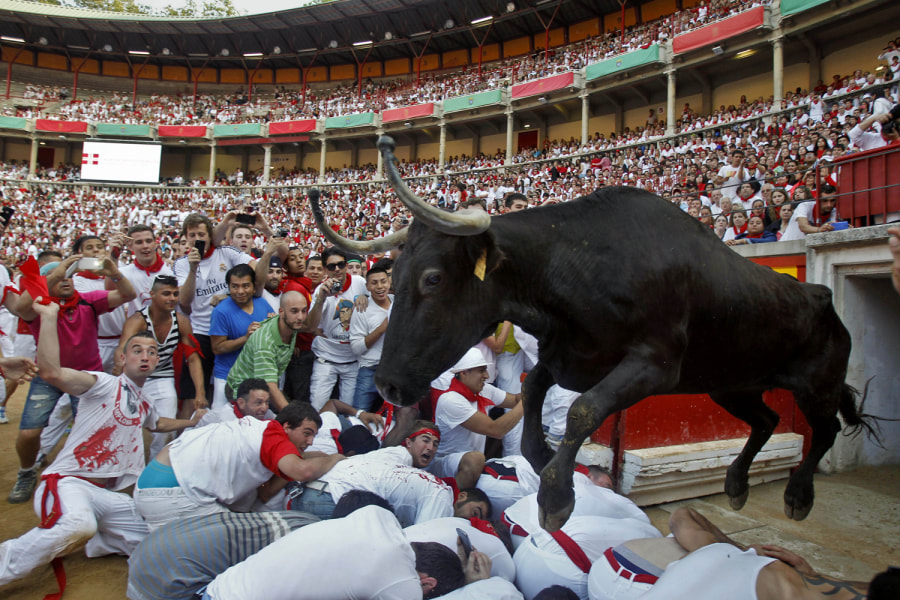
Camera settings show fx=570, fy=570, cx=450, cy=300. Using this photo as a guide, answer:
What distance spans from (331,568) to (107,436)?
259cm

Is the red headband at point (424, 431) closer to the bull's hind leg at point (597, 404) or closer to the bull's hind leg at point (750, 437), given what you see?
the bull's hind leg at point (750, 437)

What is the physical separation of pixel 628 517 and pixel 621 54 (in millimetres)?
27007

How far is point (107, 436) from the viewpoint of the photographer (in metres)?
4.30

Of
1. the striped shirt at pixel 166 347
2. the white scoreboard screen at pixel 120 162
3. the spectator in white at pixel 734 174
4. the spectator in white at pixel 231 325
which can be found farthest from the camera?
the white scoreboard screen at pixel 120 162

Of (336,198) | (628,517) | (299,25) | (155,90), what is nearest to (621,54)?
(336,198)

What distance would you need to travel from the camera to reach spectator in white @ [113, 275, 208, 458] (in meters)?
5.39

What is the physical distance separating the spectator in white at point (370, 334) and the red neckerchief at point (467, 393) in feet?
3.88

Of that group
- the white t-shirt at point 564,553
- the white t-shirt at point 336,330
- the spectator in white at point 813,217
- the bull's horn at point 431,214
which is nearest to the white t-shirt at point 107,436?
the white t-shirt at point 336,330

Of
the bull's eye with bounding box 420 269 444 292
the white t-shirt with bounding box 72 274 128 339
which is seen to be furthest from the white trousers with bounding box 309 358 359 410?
the bull's eye with bounding box 420 269 444 292

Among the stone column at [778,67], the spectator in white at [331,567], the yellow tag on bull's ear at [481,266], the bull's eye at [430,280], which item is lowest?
the spectator in white at [331,567]

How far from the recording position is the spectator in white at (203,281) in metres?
6.23

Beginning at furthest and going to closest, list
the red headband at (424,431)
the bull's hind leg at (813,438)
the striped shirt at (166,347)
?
the striped shirt at (166,347) → the red headband at (424,431) → the bull's hind leg at (813,438)

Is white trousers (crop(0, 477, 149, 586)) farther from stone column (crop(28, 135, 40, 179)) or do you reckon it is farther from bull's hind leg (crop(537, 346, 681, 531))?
stone column (crop(28, 135, 40, 179))

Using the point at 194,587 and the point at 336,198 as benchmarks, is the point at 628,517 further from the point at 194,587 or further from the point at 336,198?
the point at 336,198
